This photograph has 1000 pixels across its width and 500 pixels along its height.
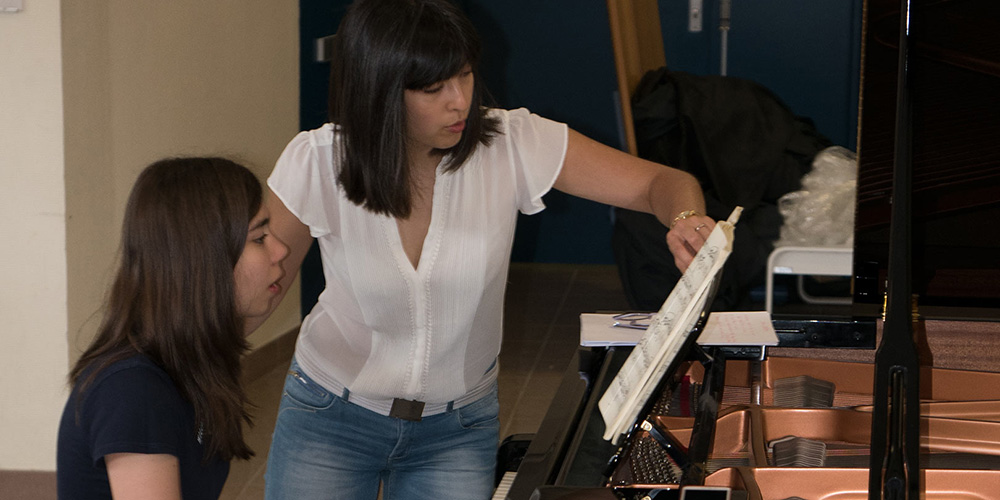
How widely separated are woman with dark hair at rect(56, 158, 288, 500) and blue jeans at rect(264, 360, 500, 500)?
0.26 meters

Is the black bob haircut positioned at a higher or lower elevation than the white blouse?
higher

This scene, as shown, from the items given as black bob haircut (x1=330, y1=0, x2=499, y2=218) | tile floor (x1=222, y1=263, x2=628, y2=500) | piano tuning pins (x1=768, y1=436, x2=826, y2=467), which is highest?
black bob haircut (x1=330, y1=0, x2=499, y2=218)

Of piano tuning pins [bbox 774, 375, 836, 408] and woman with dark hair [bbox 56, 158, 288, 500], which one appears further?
piano tuning pins [bbox 774, 375, 836, 408]

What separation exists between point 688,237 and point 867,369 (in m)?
0.58

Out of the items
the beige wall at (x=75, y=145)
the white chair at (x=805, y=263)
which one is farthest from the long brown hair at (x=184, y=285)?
the white chair at (x=805, y=263)

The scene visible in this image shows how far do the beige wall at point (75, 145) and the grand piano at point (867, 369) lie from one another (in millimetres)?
1491

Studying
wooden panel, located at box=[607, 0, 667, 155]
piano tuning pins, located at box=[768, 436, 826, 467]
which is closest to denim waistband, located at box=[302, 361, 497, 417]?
piano tuning pins, located at box=[768, 436, 826, 467]

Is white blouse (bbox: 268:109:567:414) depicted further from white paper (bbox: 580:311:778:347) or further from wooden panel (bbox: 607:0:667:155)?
wooden panel (bbox: 607:0:667:155)

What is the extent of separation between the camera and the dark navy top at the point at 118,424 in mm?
1262

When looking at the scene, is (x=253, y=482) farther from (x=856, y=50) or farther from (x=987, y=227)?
(x=856, y=50)

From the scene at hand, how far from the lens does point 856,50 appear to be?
6.16 meters

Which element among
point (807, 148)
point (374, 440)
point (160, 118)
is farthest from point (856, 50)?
point (374, 440)

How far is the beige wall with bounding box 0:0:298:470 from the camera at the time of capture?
293 cm

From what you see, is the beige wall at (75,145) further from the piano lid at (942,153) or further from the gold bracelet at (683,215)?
the piano lid at (942,153)
